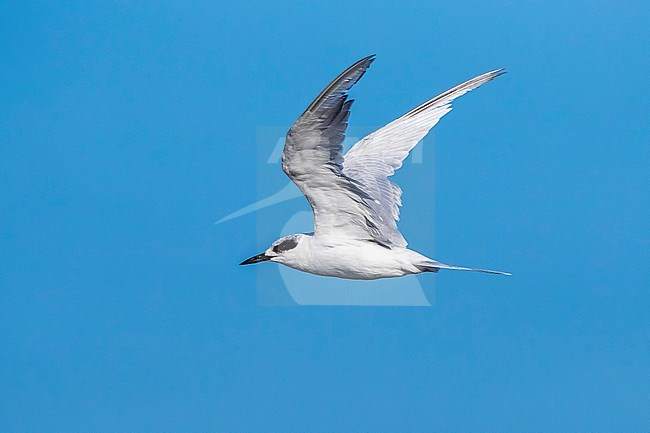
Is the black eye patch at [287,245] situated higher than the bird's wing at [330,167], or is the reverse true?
the bird's wing at [330,167]

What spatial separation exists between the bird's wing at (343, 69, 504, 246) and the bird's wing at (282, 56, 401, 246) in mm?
113

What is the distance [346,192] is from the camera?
172cm

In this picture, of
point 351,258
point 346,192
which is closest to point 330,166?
point 346,192

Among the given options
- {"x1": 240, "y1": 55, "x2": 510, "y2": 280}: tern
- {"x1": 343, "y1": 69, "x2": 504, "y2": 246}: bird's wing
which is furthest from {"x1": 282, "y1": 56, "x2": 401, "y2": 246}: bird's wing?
Answer: {"x1": 343, "y1": 69, "x2": 504, "y2": 246}: bird's wing

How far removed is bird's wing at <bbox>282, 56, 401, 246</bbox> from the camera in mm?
1460

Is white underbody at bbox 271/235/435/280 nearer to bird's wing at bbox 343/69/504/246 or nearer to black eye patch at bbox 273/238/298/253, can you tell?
black eye patch at bbox 273/238/298/253

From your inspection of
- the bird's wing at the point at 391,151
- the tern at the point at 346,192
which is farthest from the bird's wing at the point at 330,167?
the bird's wing at the point at 391,151

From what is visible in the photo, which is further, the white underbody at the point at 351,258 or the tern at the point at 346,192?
the white underbody at the point at 351,258

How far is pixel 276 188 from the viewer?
263 cm

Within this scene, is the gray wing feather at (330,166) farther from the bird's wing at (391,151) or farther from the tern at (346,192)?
the bird's wing at (391,151)

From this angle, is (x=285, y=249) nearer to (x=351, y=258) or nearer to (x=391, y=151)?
(x=351, y=258)

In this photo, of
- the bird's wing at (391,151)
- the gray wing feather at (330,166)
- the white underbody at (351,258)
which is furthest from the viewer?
the bird's wing at (391,151)

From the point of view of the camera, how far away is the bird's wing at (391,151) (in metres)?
1.97

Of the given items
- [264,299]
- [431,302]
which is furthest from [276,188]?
[431,302]
